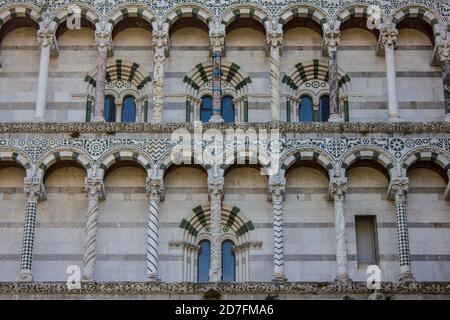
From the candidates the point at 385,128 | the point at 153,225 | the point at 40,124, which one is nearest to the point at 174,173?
the point at 153,225

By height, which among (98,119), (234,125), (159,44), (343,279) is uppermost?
(159,44)

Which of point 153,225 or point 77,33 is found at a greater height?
point 77,33

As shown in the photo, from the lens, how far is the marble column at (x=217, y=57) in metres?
22.2

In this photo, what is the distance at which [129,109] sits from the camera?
22.8 metres

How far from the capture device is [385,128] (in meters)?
21.5

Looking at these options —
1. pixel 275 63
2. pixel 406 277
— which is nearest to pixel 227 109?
pixel 275 63

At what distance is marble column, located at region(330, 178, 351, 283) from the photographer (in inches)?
809

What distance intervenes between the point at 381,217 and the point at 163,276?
405cm

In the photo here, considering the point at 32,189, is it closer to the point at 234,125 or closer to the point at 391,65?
the point at 234,125

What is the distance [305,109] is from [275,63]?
1.08 meters

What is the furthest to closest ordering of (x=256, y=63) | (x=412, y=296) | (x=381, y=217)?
(x=256, y=63) < (x=381, y=217) < (x=412, y=296)

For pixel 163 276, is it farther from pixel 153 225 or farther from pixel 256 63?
pixel 256 63

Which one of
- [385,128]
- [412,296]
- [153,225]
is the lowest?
[412,296]

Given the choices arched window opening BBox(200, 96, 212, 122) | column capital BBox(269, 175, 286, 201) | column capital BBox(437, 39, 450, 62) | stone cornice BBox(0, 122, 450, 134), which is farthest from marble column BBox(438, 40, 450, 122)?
arched window opening BBox(200, 96, 212, 122)
